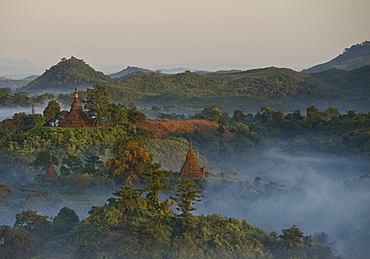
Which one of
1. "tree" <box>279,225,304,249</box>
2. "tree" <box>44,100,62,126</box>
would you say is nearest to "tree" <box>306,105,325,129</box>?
"tree" <box>44,100,62,126</box>

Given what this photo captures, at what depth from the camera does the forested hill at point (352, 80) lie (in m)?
127

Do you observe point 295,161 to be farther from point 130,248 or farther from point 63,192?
point 130,248

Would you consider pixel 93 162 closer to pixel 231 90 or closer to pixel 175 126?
pixel 175 126

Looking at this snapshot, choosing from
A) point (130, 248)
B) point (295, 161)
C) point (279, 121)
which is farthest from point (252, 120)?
point (130, 248)

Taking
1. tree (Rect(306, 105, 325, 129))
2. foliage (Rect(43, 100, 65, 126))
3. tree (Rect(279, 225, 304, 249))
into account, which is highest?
foliage (Rect(43, 100, 65, 126))

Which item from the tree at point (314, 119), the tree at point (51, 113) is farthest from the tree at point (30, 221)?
the tree at point (314, 119)

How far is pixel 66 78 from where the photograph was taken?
475 ft

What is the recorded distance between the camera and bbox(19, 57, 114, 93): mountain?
464ft

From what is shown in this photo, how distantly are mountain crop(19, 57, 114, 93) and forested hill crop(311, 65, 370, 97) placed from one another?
52.7 metres

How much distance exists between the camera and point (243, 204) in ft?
104

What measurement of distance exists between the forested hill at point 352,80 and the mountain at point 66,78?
173 feet

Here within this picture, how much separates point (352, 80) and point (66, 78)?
64123mm

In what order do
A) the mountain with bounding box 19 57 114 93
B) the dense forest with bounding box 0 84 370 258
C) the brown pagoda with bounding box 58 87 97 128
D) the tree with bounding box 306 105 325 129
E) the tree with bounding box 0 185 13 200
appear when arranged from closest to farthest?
the dense forest with bounding box 0 84 370 258
the tree with bounding box 0 185 13 200
the brown pagoda with bounding box 58 87 97 128
the tree with bounding box 306 105 325 129
the mountain with bounding box 19 57 114 93

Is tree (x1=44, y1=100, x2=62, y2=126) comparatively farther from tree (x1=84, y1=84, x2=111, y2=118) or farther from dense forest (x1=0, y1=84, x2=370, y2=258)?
tree (x1=84, y1=84, x2=111, y2=118)
